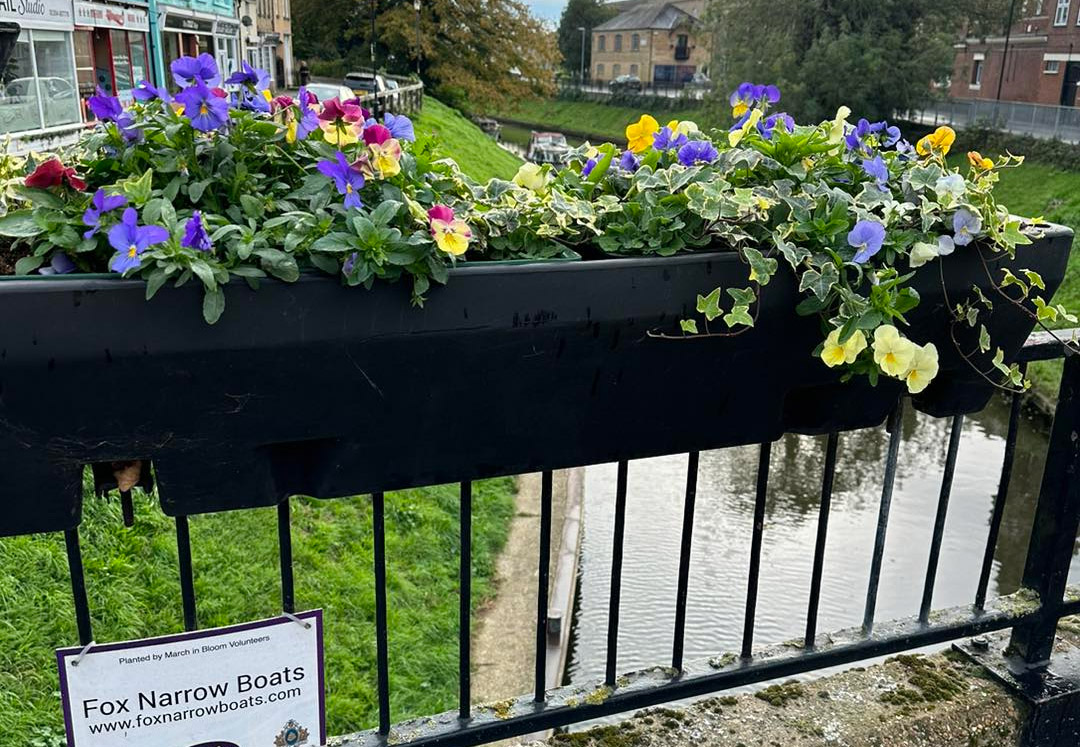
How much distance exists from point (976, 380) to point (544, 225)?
28.8 inches

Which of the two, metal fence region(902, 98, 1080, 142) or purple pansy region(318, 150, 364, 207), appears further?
metal fence region(902, 98, 1080, 142)

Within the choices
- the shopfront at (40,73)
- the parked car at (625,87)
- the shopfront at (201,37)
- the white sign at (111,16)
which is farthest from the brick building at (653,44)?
the shopfront at (40,73)

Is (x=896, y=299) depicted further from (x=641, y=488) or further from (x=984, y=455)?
(x=984, y=455)

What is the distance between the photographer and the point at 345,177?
109 centimetres

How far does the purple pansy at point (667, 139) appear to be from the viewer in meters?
1.42

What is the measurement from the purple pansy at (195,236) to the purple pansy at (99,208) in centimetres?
8

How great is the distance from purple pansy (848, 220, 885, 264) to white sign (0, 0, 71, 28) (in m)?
14.3

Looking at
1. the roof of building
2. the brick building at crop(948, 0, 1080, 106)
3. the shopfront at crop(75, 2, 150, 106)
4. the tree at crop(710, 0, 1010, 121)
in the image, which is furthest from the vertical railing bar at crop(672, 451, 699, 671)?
the roof of building

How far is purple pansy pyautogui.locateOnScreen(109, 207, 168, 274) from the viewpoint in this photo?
37.0 inches

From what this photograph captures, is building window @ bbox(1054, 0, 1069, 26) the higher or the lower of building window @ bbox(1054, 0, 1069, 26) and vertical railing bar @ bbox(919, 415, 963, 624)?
the higher

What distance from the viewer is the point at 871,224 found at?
1.20 metres

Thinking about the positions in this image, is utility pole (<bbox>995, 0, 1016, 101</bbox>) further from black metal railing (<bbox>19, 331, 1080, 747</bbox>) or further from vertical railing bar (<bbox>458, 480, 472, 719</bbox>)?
vertical railing bar (<bbox>458, 480, 472, 719</bbox>)

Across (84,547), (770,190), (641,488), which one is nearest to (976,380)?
(770,190)

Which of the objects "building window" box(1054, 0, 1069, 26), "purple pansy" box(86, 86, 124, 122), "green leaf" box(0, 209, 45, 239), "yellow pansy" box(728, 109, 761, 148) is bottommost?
"green leaf" box(0, 209, 45, 239)
